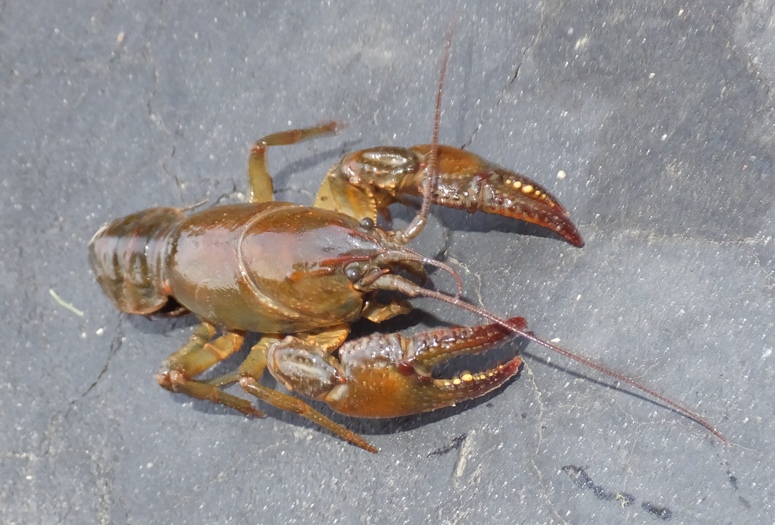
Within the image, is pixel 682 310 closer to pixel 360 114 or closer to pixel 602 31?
pixel 602 31

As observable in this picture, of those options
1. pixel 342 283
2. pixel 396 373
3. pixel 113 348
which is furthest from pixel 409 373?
pixel 113 348

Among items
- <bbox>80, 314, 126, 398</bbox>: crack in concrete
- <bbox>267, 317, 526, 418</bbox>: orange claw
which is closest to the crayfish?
<bbox>267, 317, 526, 418</bbox>: orange claw

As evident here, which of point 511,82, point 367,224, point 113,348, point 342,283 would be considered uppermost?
point 511,82

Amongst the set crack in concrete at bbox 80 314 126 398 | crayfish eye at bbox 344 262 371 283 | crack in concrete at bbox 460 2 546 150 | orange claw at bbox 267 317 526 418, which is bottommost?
crack in concrete at bbox 80 314 126 398

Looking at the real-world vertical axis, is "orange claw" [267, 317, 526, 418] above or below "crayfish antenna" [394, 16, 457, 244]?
below

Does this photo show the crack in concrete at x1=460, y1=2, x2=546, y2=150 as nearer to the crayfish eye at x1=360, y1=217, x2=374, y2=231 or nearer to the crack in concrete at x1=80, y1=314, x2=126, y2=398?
the crayfish eye at x1=360, y1=217, x2=374, y2=231

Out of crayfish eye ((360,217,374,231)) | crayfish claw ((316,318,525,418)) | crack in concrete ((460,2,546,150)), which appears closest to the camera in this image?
crayfish claw ((316,318,525,418))

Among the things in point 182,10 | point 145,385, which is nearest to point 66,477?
point 145,385

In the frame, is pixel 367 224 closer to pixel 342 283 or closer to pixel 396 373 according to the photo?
pixel 342 283
